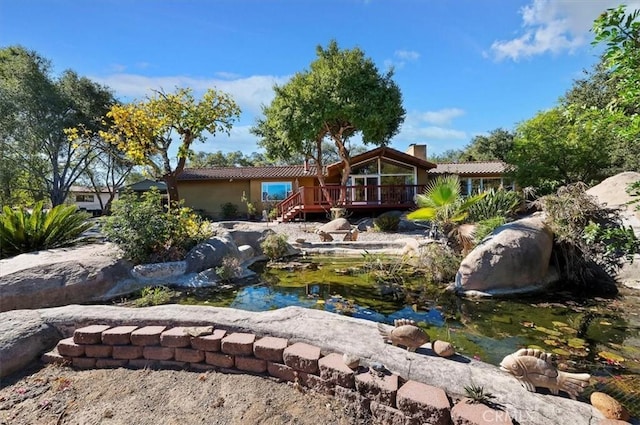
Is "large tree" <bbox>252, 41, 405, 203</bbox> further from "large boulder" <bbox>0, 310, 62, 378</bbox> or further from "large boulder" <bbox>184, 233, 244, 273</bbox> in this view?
"large boulder" <bbox>0, 310, 62, 378</bbox>

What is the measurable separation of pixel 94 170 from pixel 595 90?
35596 millimetres

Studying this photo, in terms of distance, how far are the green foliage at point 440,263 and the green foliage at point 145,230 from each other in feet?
15.9

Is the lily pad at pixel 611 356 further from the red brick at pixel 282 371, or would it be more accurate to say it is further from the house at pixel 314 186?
the house at pixel 314 186

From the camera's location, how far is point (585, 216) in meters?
5.49

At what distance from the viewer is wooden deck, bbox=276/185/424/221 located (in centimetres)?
1673

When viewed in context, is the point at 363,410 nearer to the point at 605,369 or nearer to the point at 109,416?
the point at 109,416

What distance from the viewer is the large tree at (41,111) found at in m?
17.3

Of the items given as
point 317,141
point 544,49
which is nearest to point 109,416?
point 544,49

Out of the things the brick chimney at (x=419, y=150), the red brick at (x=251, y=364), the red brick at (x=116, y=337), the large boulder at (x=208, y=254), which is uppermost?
the brick chimney at (x=419, y=150)

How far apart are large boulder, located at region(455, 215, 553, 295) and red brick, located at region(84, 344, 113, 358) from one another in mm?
Result: 5021

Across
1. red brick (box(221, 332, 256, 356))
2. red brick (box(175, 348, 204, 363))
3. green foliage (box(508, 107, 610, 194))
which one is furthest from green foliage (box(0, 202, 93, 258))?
green foliage (box(508, 107, 610, 194))

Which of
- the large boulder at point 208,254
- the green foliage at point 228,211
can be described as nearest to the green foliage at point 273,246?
the large boulder at point 208,254

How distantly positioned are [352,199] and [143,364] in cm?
1536

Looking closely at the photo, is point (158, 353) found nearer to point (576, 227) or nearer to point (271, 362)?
point (271, 362)
